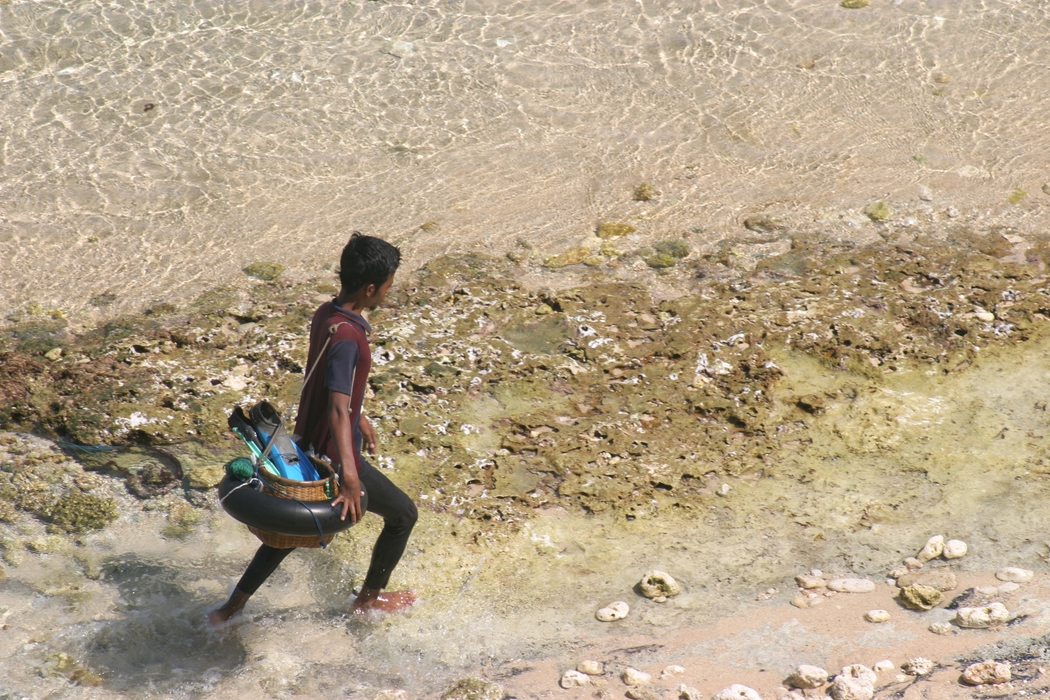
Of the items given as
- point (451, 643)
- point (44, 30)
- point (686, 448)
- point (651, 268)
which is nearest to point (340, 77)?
point (44, 30)

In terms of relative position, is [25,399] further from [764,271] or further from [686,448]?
[764,271]

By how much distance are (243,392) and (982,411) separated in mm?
3583

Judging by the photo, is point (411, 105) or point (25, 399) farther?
point (411, 105)

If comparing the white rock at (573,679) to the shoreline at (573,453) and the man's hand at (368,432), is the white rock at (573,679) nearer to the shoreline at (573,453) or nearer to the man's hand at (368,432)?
the shoreline at (573,453)

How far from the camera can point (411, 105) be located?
757cm

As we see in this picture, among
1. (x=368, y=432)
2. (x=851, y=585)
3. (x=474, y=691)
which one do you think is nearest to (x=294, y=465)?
(x=368, y=432)

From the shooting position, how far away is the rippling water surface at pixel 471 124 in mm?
6289

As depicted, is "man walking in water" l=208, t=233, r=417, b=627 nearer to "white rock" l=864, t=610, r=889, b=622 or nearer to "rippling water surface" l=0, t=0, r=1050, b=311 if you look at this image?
"white rock" l=864, t=610, r=889, b=622

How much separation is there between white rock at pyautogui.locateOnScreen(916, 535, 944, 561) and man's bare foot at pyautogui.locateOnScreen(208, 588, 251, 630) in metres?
2.64

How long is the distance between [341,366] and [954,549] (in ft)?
8.39

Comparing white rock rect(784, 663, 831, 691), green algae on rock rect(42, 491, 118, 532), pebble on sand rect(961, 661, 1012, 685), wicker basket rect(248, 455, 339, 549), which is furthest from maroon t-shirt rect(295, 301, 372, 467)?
pebble on sand rect(961, 661, 1012, 685)

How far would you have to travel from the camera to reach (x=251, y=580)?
135 inches

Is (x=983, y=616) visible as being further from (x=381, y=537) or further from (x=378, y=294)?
(x=378, y=294)

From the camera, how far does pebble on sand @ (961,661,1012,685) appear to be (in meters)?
2.89
